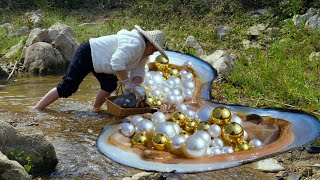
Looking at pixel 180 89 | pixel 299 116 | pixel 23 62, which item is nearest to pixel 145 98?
pixel 180 89

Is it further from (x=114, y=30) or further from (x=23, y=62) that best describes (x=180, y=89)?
(x=114, y=30)

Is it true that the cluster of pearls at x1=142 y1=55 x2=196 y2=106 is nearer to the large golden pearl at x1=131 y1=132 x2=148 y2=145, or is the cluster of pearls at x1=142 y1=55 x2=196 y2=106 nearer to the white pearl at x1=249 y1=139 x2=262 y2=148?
the large golden pearl at x1=131 y1=132 x2=148 y2=145

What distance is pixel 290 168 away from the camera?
322 centimetres

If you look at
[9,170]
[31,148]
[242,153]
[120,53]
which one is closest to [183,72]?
[120,53]

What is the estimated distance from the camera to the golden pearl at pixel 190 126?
3.54m

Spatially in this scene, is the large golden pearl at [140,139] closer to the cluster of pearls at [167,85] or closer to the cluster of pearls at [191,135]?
the cluster of pearls at [191,135]

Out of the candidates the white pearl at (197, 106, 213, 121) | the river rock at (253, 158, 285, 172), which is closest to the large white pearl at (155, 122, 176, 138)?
the white pearl at (197, 106, 213, 121)

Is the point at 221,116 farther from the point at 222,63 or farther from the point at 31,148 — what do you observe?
the point at 222,63

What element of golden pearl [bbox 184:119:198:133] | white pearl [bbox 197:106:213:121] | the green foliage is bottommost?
golden pearl [bbox 184:119:198:133]

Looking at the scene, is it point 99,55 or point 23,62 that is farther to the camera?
point 23,62

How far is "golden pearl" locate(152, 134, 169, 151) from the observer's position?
3127 mm

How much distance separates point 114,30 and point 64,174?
348 inches

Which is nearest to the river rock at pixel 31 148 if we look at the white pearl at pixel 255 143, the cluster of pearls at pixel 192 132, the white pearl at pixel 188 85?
the cluster of pearls at pixel 192 132

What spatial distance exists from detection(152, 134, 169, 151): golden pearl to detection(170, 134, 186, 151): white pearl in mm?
56
